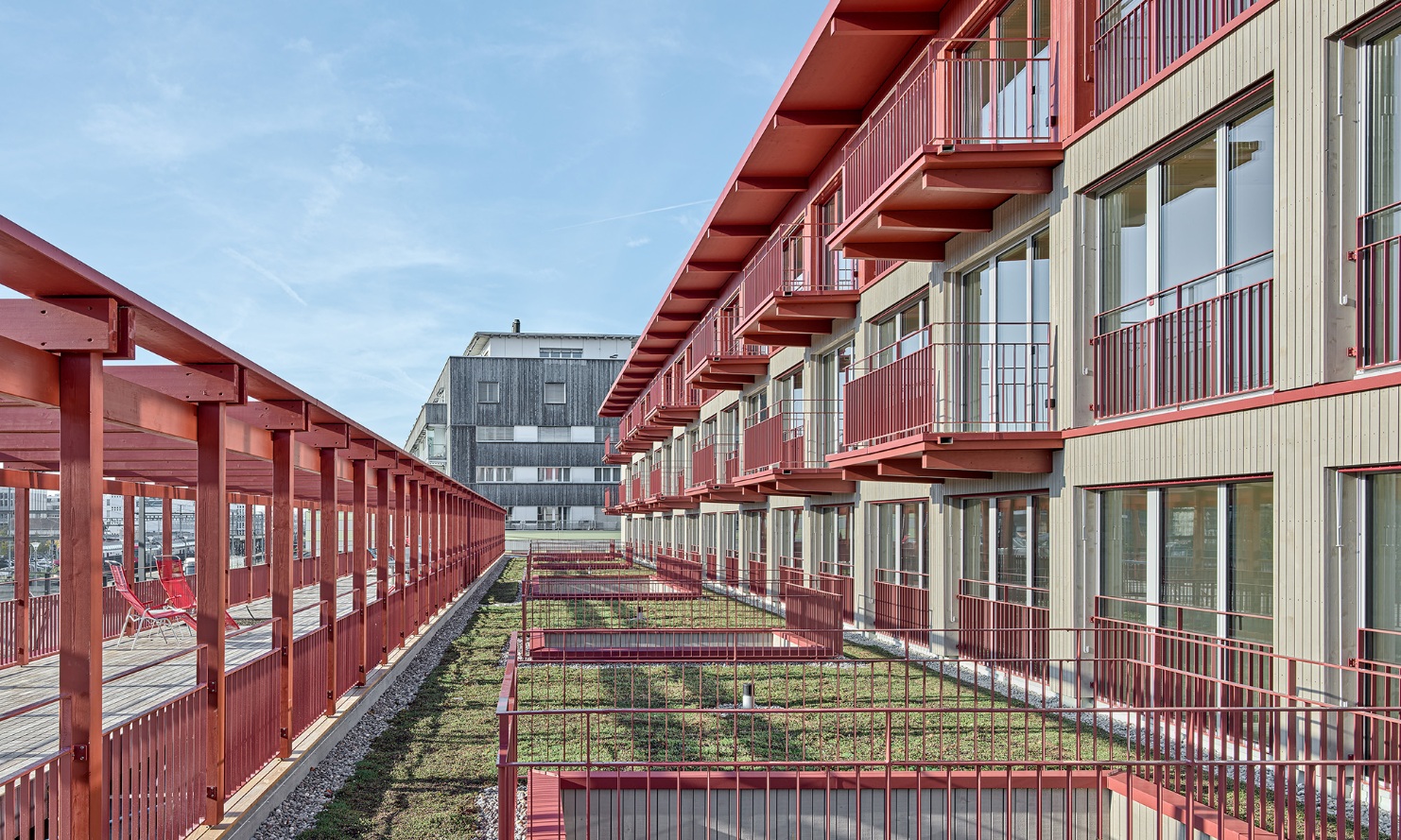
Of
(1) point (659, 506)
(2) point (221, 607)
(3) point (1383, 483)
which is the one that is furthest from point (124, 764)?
(1) point (659, 506)

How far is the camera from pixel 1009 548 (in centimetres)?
1397

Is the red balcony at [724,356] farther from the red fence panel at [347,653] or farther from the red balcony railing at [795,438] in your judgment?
the red fence panel at [347,653]

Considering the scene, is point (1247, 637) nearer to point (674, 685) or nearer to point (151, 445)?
point (674, 685)

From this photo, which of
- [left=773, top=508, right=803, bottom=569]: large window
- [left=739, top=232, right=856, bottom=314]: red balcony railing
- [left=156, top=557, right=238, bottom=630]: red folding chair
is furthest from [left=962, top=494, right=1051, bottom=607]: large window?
[left=156, top=557, right=238, bottom=630]: red folding chair

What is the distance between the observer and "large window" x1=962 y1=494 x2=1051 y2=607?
43.0 feet

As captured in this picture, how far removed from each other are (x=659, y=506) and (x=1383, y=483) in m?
37.3

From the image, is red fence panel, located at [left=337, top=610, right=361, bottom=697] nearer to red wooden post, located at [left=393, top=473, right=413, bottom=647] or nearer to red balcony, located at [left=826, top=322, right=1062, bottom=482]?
red wooden post, located at [left=393, top=473, right=413, bottom=647]

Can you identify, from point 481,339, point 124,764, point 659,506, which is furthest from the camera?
point 481,339

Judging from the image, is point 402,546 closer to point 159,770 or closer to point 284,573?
point 284,573

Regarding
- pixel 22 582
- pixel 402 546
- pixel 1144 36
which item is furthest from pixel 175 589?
pixel 1144 36

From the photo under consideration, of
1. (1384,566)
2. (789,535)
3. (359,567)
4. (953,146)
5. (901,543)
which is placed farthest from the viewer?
(789,535)

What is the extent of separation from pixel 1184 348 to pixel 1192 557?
1.90 m

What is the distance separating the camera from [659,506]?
44.6 metres

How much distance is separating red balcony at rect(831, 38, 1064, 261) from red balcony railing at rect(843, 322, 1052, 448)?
55.9 inches
